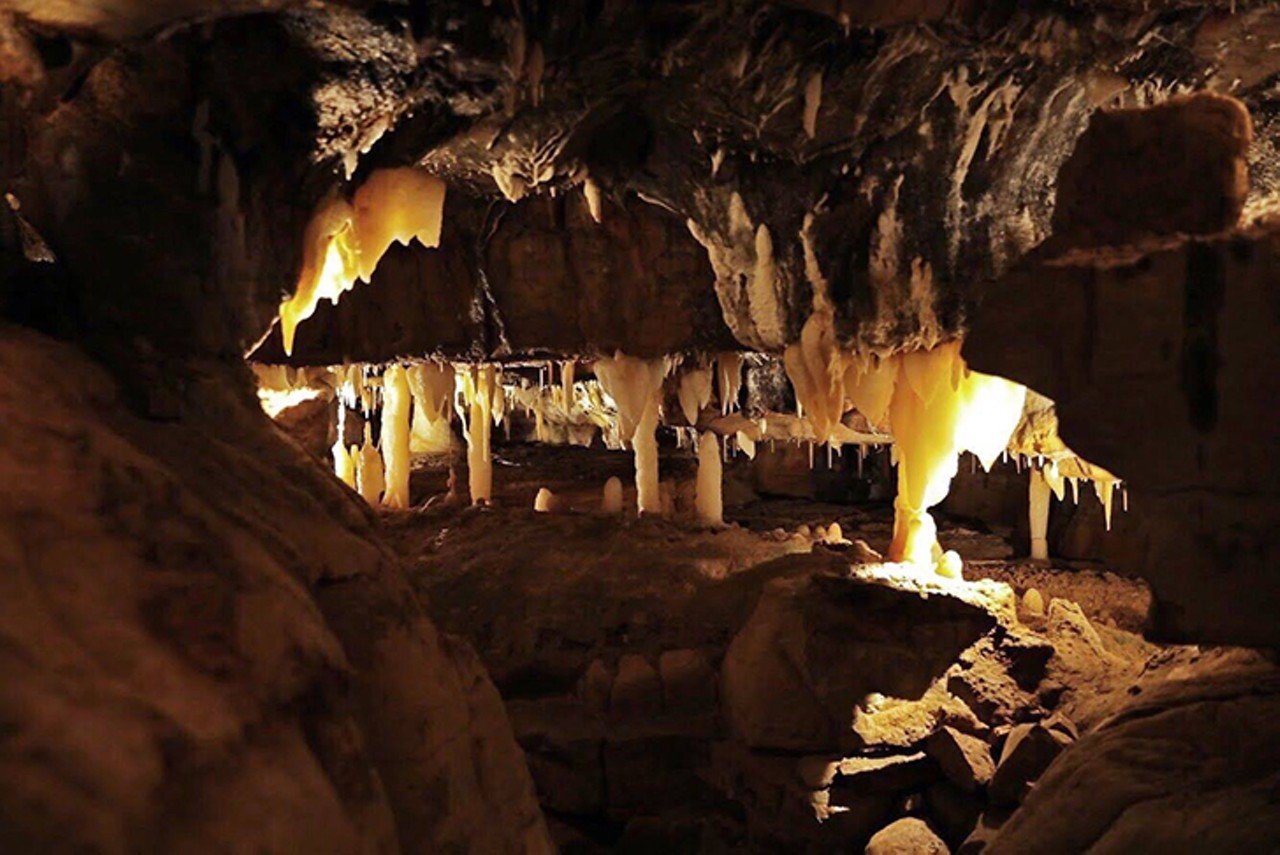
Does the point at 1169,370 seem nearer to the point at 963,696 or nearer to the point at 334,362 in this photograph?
the point at 963,696

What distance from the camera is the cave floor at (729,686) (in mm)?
7691

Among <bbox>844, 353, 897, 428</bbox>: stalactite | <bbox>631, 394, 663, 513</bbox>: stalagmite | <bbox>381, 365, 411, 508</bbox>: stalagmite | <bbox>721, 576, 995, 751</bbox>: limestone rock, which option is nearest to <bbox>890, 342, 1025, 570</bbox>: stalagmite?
<bbox>844, 353, 897, 428</bbox>: stalactite

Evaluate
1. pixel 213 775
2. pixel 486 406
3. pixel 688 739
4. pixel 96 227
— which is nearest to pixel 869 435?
pixel 486 406

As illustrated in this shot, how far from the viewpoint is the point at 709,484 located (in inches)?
497

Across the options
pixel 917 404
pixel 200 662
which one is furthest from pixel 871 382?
pixel 200 662

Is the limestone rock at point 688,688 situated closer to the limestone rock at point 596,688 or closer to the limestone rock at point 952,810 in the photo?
the limestone rock at point 596,688

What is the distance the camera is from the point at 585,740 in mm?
8016

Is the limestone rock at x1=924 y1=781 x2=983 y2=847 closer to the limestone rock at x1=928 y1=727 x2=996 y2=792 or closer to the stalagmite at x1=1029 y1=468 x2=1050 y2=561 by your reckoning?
the limestone rock at x1=928 y1=727 x2=996 y2=792

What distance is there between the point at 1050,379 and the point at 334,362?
32.0 ft

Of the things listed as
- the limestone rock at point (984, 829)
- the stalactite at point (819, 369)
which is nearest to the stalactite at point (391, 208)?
the stalactite at point (819, 369)

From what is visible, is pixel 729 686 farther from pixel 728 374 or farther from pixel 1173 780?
pixel 728 374

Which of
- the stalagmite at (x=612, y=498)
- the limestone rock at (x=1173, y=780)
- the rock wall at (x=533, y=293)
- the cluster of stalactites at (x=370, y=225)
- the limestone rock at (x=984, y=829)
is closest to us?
the limestone rock at (x=1173, y=780)

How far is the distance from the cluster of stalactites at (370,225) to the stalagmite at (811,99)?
298cm

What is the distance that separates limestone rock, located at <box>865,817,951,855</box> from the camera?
7137mm
